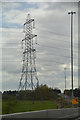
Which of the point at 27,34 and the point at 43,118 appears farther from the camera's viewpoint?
the point at 27,34

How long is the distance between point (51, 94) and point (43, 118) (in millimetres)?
46114

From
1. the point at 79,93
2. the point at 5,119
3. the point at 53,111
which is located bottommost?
the point at 79,93

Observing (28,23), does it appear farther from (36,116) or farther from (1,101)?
(36,116)

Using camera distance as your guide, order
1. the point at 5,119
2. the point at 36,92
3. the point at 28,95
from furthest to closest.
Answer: the point at 36,92 < the point at 28,95 < the point at 5,119

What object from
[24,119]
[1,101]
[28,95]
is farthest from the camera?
[28,95]

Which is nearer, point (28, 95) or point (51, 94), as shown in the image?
point (28, 95)

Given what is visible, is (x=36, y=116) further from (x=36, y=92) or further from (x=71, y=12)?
(x=36, y=92)

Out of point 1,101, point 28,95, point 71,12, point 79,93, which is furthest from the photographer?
point 79,93

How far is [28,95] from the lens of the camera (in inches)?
1869

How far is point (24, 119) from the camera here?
46.6 feet

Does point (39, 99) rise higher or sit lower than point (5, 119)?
lower

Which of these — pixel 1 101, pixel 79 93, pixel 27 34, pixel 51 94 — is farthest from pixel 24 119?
pixel 79 93

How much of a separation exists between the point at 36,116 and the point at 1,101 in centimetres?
1232

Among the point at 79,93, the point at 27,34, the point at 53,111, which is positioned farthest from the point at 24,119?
the point at 79,93
